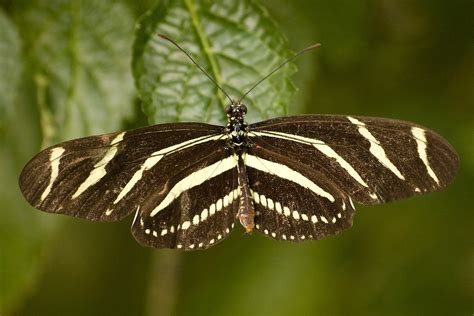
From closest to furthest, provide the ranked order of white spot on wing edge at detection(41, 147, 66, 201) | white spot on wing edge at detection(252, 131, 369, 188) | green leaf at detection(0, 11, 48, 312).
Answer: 1. white spot on wing edge at detection(41, 147, 66, 201)
2. white spot on wing edge at detection(252, 131, 369, 188)
3. green leaf at detection(0, 11, 48, 312)

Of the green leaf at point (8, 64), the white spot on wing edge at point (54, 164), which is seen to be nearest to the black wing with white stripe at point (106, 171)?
the white spot on wing edge at point (54, 164)

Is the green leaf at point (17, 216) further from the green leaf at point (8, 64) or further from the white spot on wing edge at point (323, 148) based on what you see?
the white spot on wing edge at point (323, 148)

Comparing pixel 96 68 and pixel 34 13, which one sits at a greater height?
pixel 34 13

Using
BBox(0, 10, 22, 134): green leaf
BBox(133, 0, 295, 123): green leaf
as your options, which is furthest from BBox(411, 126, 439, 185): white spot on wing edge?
BBox(0, 10, 22, 134): green leaf

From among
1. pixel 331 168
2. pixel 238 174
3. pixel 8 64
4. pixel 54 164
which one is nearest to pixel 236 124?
pixel 238 174

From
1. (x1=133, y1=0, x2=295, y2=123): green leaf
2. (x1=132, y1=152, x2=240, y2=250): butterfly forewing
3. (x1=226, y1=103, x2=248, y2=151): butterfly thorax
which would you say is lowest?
(x1=132, y1=152, x2=240, y2=250): butterfly forewing

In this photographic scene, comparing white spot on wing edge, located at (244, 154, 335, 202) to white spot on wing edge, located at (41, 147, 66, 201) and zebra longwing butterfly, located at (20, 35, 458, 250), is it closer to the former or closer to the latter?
zebra longwing butterfly, located at (20, 35, 458, 250)

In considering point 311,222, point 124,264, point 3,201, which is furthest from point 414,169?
point 124,264

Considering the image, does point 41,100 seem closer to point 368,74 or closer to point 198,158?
point 198,158
